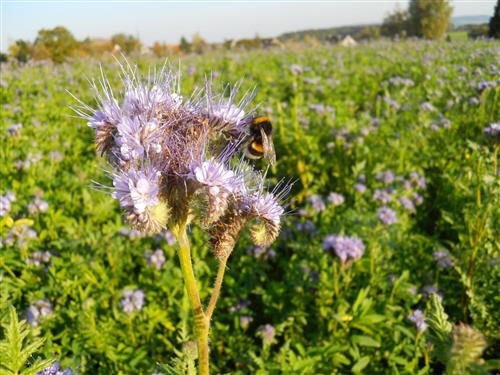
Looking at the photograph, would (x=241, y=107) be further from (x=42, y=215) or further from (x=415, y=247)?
(x=42, y=215)

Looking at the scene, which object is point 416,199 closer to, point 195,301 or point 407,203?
point 407,203

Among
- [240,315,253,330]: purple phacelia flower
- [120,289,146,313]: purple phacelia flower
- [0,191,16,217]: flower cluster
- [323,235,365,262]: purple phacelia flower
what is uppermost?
[0,191,16,217]: flower cluster

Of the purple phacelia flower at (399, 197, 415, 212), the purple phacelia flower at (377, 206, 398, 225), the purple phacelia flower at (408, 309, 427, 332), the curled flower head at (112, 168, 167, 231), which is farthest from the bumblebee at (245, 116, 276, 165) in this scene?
the purple phacelia flower at (399, 197, 415, 212)

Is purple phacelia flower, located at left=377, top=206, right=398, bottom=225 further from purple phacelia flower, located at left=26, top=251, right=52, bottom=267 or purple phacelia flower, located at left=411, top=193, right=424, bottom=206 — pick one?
purple phacelia flower, located at left=26, top=251, right=52, bottom=267

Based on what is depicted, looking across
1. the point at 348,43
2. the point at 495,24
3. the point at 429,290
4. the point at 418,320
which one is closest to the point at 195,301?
the point at 418,320

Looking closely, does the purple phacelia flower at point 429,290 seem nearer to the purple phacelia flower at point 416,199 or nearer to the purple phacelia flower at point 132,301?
the purple phacelia flower at point 416,199

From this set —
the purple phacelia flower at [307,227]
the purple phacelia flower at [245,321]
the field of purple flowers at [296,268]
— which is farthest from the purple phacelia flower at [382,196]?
the purple phacelia flower at [245,321]
